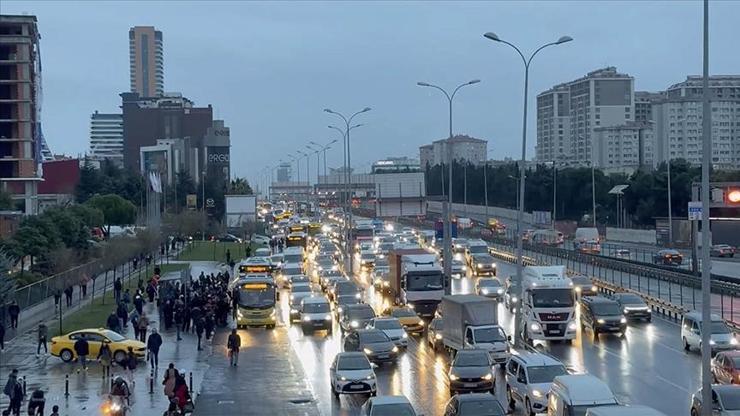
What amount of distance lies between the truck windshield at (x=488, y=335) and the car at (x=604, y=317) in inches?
307

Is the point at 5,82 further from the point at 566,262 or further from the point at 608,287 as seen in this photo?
the point at 608,287

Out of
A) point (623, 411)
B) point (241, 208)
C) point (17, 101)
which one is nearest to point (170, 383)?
point (623, 411)

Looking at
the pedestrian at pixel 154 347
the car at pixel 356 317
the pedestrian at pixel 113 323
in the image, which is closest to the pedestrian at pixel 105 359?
the pedestrian at pixel 154 347

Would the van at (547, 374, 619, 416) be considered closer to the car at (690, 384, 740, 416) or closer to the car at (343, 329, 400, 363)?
the car at (690, 384, 740, 416)

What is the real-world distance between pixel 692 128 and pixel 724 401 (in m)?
172

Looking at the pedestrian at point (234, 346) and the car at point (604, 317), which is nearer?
the pedestrian at point (234, 346)

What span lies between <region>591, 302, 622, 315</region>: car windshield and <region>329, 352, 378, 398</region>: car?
13.7m

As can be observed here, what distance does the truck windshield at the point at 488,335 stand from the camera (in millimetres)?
30062

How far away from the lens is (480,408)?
19.2m

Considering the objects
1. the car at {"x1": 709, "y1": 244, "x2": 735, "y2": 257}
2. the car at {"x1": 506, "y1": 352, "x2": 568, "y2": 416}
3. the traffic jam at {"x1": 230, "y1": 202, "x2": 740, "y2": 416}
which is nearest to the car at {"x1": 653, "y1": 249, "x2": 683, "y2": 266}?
the car at {"x1": 709, "y1": 244, "x2": 735, "y2": 257}

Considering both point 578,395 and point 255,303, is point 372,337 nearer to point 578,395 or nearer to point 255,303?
point 255,303

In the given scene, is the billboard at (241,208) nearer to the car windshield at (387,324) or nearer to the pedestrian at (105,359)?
the car windshield at (387,324)

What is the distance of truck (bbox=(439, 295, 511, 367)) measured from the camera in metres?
30.1

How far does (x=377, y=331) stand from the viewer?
32.1m
